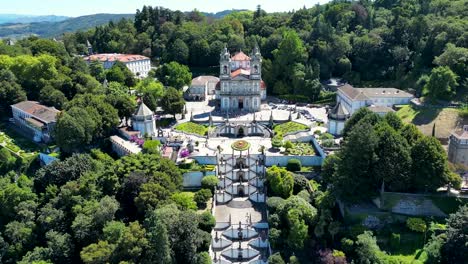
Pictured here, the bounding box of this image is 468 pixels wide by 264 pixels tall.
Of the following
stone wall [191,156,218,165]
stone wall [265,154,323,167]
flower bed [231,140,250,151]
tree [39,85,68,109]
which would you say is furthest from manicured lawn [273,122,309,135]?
tree [39,85,68,109]

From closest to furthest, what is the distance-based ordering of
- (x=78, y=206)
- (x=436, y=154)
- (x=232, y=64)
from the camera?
(x=436, y=154) → (x=78, y=206) → (x=232, y=64)

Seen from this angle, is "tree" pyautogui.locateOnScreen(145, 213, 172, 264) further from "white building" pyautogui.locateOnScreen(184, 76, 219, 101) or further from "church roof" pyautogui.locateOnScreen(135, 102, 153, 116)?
"white building" pyautogui.locateOnScreen(184, 76, 219, 101)

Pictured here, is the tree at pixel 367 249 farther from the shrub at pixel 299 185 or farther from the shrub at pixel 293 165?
the shrub at pixel 293 165

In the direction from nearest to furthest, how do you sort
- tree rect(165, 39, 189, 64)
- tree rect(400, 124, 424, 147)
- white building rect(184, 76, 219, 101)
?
tree rect(400, 124, 424, 147) < white building rect(184, 76, 219, 101) < tree rect(165, 39, 189, 64)

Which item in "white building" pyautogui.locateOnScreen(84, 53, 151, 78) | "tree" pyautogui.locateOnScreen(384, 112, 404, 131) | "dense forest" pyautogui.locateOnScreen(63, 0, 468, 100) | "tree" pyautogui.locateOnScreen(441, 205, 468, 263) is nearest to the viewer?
"tree" pyautogui.locateOnScreen(441, 205, 468, 263)

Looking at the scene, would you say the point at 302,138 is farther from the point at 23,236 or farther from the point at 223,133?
the point at 23,236

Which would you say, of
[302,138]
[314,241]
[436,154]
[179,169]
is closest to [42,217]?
[179,169]

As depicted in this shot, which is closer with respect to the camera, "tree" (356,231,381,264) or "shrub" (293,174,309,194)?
"tree" (356,231,381,264)
